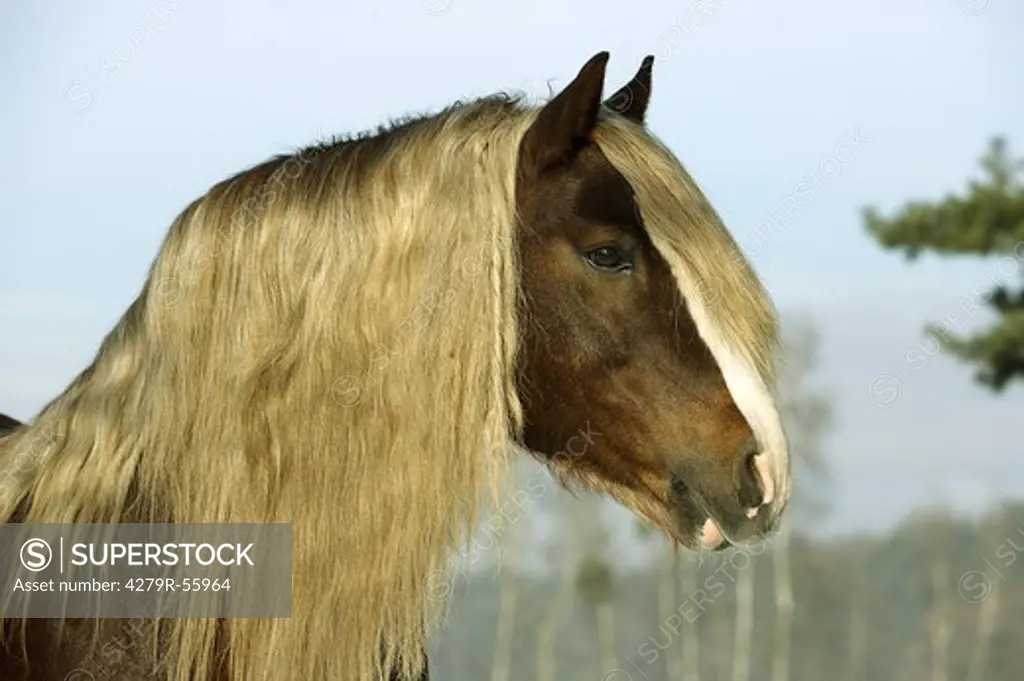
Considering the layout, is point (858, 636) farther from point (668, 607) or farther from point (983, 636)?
point (668, 607)

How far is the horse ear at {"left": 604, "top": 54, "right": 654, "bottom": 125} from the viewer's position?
382 centimetres

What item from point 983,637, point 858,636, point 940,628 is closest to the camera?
point 983,637

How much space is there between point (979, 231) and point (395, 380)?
14998mm

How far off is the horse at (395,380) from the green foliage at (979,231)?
13860 mm

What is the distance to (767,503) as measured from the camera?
3.04m

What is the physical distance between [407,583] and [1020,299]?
1493cm

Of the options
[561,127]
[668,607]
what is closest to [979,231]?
[668,607]

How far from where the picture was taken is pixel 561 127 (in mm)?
3246

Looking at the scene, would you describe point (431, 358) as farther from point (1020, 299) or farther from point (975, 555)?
point (975, 555)

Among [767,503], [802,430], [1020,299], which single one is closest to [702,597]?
[767,503]

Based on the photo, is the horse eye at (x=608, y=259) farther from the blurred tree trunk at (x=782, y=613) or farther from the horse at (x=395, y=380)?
the blurred tree trunk at (x=782, y=613)

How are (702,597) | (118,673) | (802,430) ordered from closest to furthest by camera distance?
(118,673) → (702,597) → (802,430)

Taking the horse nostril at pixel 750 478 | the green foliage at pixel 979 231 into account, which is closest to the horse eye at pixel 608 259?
the horse nostril at pixel 750 478

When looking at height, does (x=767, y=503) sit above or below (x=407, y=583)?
below
